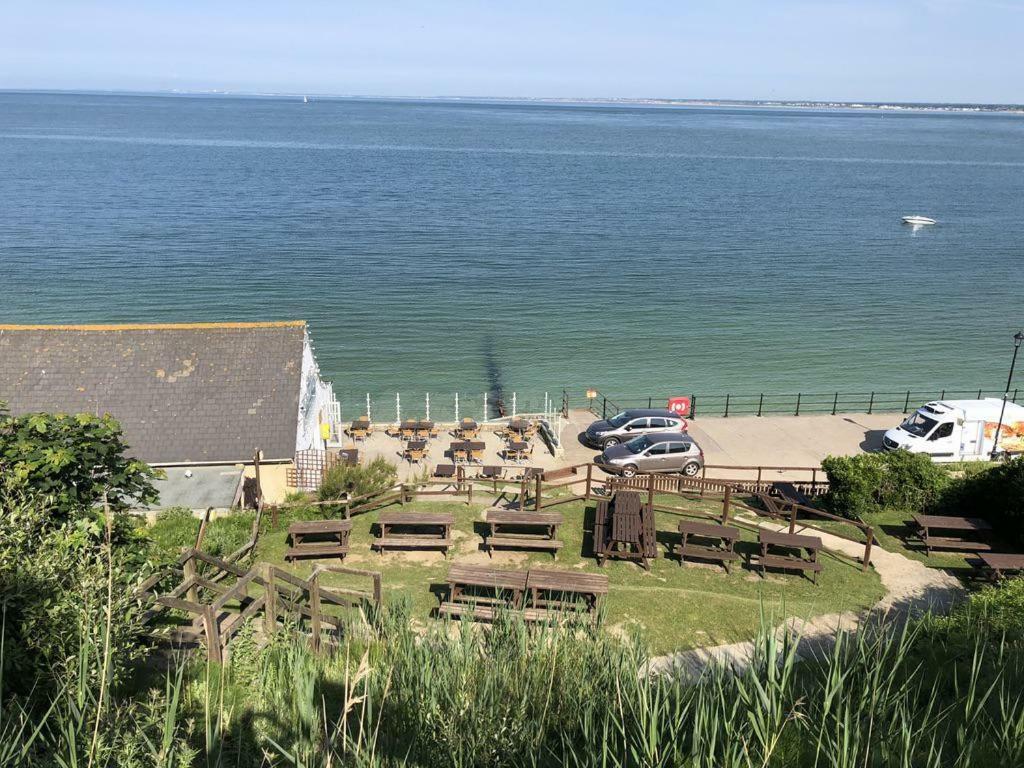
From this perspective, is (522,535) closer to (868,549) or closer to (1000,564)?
(868,549)

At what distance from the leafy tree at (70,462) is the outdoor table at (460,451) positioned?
55.0 ft

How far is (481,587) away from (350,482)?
6213 millimetres

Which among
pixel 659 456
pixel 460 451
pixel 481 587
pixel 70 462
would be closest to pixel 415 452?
pixel 460 451

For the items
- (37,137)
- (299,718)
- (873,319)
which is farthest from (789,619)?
(37,137)

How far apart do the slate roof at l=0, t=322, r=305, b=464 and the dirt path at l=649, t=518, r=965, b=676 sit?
11.9 m

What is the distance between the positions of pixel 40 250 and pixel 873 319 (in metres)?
59.5

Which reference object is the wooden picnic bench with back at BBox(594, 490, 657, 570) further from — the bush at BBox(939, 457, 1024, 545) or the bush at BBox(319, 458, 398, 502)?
the bush at BBox(939, 457, 1024, 545)

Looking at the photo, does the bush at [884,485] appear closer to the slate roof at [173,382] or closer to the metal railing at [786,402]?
the slate roof at [173,382]

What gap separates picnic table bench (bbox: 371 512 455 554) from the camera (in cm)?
1522

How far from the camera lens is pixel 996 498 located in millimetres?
17125

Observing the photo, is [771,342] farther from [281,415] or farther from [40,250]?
[40,250]

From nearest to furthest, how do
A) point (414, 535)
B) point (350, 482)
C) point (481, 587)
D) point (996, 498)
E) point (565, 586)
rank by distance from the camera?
point (565, 586) → point (481, 587) → point (414, 535) → point (996, 498) → point (350, 482)

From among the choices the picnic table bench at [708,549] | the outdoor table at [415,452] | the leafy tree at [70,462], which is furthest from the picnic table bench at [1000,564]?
the outdoor table at [415,452]

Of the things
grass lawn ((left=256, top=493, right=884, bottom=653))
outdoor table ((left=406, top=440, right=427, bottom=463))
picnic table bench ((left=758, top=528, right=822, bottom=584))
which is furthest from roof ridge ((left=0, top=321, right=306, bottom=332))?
picnic table bench ((left=758, top=528, right=822, bottom=584))
